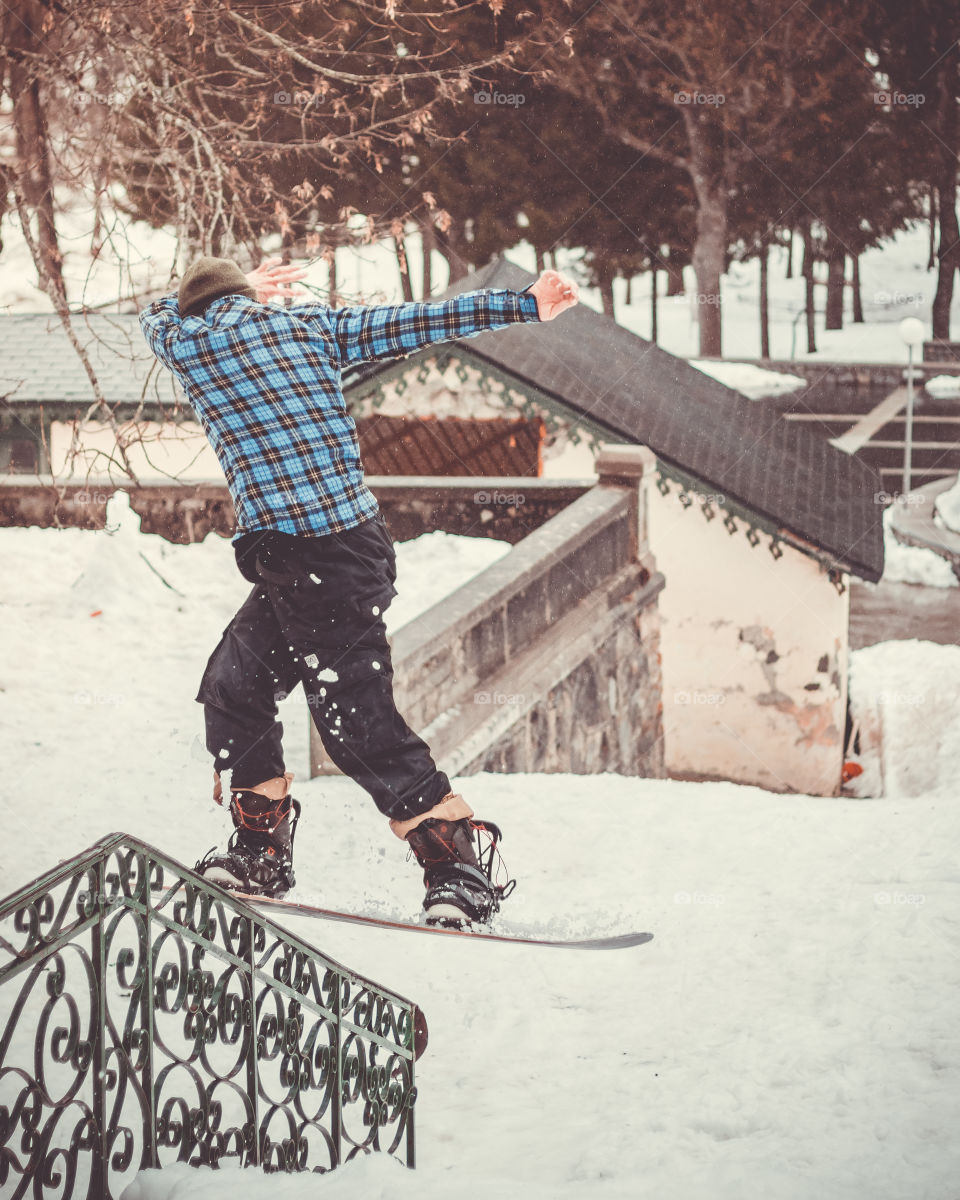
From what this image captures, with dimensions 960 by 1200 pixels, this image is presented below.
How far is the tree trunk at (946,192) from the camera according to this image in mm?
31750

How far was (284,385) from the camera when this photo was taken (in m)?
4.16

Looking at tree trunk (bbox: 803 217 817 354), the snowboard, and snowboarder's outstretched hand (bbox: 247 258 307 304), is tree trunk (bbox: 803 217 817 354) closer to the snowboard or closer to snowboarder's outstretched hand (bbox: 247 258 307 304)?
snowboarder's outstretched hand (bbox: 247 258 307 304)

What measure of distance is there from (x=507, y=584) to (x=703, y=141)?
27.7 m

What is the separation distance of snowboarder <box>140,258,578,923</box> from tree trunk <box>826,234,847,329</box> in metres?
37.9

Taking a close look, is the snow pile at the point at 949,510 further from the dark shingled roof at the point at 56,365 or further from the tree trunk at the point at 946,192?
the dark shingled roof at the point at 56,365

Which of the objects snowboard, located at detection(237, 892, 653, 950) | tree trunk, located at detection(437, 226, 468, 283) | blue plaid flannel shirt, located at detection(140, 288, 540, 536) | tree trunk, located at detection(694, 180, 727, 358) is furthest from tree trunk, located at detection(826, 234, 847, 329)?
snowboard, located at detection(237, 892, 653, 950)

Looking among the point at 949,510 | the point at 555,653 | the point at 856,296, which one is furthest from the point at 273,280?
the point at 856,296

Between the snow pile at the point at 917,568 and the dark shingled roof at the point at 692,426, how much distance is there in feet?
11.6

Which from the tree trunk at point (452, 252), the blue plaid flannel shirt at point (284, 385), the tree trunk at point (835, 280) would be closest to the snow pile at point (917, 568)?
the tree trunk at point (452, 252)

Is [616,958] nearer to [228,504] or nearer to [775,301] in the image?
[228,504]

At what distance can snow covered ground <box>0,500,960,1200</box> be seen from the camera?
380 centimetres

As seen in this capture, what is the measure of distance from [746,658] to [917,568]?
965cm

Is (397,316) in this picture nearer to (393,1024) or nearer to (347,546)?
(347,546)

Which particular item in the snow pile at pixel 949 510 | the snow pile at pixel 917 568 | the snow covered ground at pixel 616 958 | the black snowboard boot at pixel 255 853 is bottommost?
the snow pile at pixel 917 568
